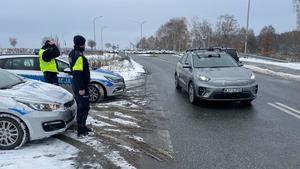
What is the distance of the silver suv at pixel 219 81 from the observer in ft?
28.2

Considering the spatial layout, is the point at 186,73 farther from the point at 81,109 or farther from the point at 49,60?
the point at 81,109

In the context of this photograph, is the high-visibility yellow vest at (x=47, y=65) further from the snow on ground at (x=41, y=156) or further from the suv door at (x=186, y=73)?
the suv door at (x=186, y=73)

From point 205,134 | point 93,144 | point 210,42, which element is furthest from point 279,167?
point 210,42

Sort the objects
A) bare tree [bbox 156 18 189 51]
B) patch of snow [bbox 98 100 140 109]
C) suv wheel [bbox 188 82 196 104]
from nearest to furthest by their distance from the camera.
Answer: patch of snow [bbox 98 100 140 109] → suv wheel [bbox 188 82 196 104] → bare tree [bbox 156 18 189 51]

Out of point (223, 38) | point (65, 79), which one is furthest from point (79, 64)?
point (223, 38)

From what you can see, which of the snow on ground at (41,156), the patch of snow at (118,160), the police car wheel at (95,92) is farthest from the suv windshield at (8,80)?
the police car wheel at (95,92)

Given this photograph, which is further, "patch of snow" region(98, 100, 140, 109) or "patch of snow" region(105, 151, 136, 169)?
"patch of snow" region(98, 100, 140, 109)

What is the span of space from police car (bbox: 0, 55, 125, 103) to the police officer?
3399mm

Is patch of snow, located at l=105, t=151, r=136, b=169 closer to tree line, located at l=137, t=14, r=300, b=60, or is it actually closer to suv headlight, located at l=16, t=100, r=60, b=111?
suv headlight, located at l=16, t=100, r=60, b=111

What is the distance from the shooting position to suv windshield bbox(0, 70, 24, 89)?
19.8 feet

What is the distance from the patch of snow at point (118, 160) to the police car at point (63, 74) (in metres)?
4.72

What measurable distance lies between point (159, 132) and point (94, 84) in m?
3.87

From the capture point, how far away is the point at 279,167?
471 centimetres

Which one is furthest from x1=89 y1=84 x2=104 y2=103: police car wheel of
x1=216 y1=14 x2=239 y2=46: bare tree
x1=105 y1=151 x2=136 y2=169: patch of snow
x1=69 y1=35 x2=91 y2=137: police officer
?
x1=216 y1=14 x2=239 y2=46: bare tree
